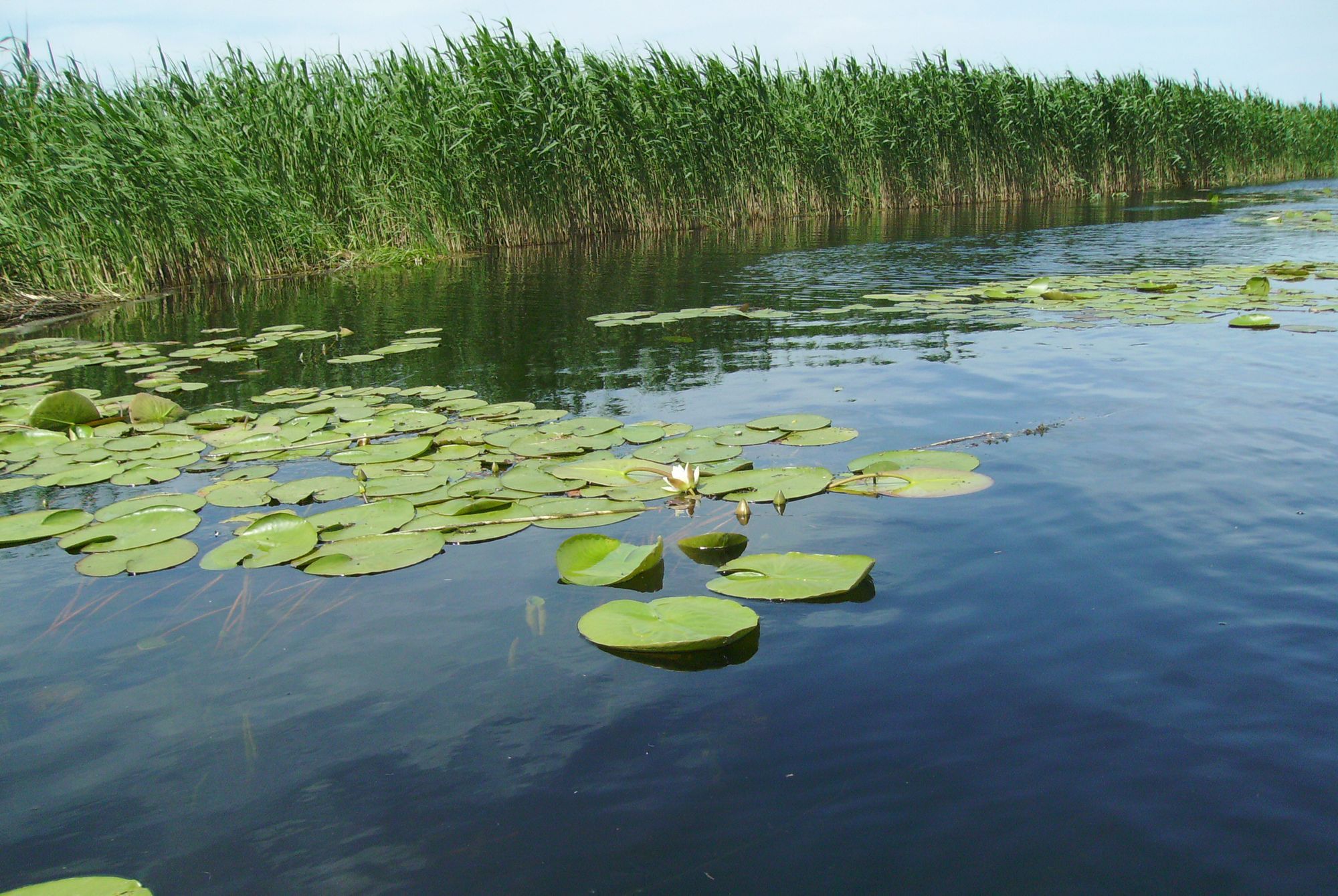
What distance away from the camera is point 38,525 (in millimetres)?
2445

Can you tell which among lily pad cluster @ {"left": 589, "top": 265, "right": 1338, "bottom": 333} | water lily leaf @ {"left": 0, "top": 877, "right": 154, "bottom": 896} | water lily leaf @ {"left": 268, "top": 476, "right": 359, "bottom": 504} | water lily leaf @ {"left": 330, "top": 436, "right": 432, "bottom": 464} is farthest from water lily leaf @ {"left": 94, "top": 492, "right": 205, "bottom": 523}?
lily pad cluster @ {"left": 589, "top": 265, "right": 1338, "bottom": 333}

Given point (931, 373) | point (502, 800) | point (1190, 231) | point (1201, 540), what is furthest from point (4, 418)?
point (1190, 231)

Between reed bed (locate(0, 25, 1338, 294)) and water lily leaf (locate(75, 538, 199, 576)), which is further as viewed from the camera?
reed bed (locate(0, 25, 1338, 294))

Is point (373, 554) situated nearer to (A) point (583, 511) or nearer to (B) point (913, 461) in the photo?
(A) point (583, 511)

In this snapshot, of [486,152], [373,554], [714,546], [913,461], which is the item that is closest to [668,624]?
[714,546]

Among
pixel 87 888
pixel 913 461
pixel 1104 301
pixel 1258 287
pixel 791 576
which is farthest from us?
pixel 1104 301

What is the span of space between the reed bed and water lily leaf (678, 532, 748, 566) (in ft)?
24.8

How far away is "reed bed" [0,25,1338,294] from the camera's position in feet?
26.0

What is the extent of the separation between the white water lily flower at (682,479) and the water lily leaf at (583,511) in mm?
96

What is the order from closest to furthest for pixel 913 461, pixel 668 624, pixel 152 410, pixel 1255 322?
pixel 668 624
pixel 913 461
pixel 152 410
pixel 1255 322

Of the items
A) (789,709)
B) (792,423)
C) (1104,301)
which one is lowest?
(789,709)

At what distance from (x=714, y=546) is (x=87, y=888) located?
1357 mm

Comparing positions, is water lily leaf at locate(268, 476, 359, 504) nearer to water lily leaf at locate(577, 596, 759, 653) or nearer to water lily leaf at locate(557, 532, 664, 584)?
water lily leaf at locate(557, 532, 664, 584)

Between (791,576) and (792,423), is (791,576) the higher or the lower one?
the lower one
